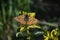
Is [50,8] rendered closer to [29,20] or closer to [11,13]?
[11,13]

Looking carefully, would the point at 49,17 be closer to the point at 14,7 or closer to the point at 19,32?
the point at 14,7

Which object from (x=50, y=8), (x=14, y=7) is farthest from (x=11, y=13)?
(x=50, y=8)

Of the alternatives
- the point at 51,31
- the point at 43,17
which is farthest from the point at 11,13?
the point at 51,31

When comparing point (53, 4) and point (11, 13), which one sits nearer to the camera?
point (11, 13)

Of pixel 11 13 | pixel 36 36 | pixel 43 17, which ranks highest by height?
pixel 36 36

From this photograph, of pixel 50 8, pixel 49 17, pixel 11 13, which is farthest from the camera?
pixel 50 8

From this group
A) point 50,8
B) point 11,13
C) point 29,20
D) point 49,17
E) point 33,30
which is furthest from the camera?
point 50,8

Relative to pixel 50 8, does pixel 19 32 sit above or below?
above

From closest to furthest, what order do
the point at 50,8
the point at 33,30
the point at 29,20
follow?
the point at 29,20
the point at 33,30
the point at 50,8

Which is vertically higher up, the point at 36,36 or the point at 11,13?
the point at 36,36
